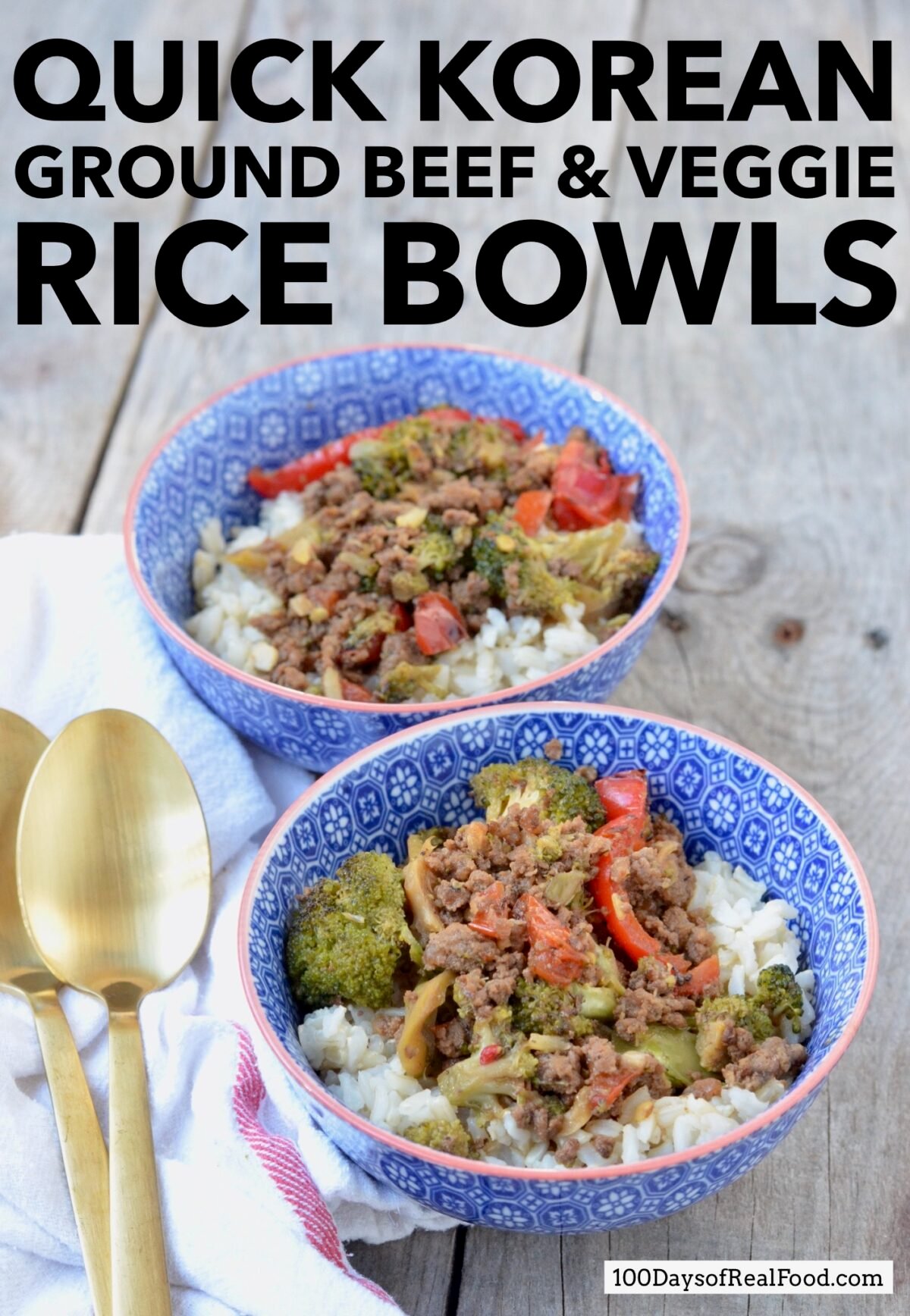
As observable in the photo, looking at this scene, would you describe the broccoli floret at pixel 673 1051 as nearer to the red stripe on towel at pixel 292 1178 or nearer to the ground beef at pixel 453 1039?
the ground beef at pixel 453 1039

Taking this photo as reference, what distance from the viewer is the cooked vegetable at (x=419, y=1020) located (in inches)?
96.0

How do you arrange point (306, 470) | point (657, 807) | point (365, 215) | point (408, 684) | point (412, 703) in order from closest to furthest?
point (657, 807) < point (412, 703) < point (408, 684) < point (306, 470) < point (365, 215)

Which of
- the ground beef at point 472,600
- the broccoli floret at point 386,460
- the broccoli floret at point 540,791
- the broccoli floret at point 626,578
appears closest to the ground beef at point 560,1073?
the broccoli floret at point 540,791

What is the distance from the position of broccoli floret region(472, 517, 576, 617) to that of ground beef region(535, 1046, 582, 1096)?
116 cm

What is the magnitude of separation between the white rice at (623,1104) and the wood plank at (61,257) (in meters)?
1.97

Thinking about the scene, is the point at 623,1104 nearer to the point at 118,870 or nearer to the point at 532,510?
the point at 118,870

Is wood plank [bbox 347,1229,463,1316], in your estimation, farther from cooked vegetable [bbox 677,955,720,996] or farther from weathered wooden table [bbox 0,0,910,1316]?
cooked vegetable [bbox 677,955,720,996]

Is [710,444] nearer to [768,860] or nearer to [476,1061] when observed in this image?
[768,860]

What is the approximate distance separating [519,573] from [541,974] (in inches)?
42.8

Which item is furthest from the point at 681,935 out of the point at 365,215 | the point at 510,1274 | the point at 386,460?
the point at 365,215

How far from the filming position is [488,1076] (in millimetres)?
2373

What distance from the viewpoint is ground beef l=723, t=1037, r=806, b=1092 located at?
7.76ft

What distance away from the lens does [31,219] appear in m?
5.02

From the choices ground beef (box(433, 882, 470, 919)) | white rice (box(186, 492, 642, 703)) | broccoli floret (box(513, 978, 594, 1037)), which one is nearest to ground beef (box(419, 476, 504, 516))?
white rice (box(186, 492, 642, 703))
